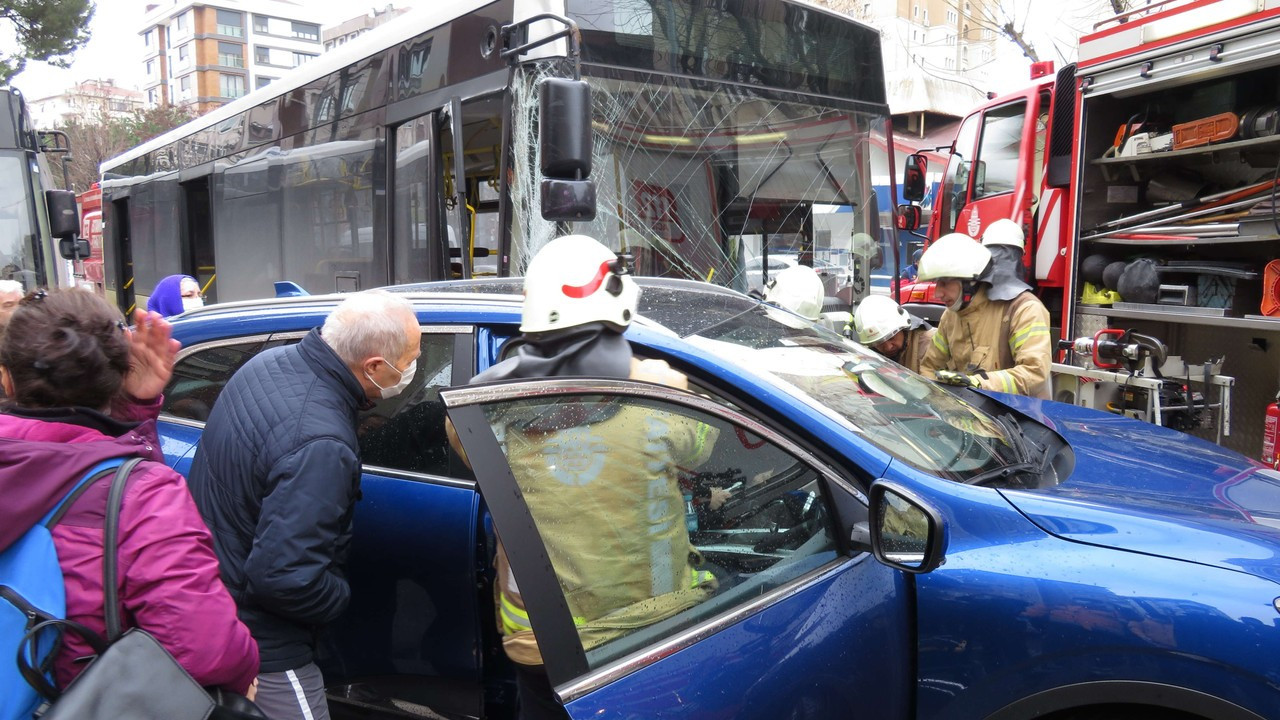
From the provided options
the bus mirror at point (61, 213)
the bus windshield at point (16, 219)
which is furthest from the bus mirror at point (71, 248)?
the bus windshield at point (16, 219)

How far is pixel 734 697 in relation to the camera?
183cm

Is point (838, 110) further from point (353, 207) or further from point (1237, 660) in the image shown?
point (1237, 660)

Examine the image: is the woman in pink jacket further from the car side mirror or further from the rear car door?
the car side mirror

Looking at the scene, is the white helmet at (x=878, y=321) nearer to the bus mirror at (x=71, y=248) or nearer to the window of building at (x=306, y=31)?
the bus mirror at (x=71, y=248)

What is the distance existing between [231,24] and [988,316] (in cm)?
10611

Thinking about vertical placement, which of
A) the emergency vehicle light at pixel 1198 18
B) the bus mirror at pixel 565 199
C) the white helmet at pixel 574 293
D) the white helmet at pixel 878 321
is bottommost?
the white helmet at pixel 878 321

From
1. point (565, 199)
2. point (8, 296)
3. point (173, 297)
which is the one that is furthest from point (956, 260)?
point (8, 296)

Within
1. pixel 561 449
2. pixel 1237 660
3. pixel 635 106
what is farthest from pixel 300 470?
pixel 635 106

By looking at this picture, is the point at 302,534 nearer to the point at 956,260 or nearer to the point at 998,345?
the point at 956,260

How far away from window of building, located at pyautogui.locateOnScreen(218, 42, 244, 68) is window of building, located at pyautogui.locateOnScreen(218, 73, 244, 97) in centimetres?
122

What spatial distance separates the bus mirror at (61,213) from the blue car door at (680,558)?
8925mm

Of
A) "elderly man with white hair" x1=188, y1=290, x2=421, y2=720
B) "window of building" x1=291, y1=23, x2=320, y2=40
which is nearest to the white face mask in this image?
"elderly man with white hair" x1=188, y1=290, x2=421, y2=720

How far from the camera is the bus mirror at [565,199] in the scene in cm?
429

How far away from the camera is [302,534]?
206 cm
